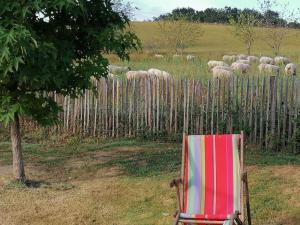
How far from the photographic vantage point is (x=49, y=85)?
8.05 metres

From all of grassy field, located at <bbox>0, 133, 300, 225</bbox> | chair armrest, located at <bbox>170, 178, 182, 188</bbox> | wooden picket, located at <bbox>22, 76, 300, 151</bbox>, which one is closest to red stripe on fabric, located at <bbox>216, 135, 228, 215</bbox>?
chair armrest, located at <bbox>170, 178, 182, 188</bbox>

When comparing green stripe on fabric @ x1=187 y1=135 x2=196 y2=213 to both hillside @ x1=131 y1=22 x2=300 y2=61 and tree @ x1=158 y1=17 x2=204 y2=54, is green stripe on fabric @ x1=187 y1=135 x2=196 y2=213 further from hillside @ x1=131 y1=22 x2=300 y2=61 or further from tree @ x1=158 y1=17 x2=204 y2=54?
hillside @ x1=131 y1=22 x2=300 y2=61

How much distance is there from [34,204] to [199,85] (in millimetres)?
5335

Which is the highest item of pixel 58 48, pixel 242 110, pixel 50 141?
pixel 58 48

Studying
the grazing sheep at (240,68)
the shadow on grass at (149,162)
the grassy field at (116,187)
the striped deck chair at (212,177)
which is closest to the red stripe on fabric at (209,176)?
the striped deck chair at (212,177)

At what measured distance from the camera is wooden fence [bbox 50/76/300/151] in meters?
10.9

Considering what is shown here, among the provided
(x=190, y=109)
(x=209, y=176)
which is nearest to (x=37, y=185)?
(x=209, y=176)

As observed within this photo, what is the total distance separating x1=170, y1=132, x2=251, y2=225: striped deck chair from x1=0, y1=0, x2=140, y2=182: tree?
2216 millimetres

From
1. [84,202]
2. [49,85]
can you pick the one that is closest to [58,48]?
[49,85]

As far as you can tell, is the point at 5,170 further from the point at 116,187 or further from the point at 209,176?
the point at 209,176

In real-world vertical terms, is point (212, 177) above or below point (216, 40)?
below

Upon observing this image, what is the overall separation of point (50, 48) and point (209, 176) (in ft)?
8.64

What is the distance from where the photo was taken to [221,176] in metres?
6.04

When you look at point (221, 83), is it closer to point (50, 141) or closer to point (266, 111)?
point (266, 111)
